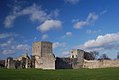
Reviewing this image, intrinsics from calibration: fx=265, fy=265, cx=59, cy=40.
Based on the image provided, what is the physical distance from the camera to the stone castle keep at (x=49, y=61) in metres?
76.1

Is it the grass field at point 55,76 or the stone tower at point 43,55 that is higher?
the stone tower at point 43,55

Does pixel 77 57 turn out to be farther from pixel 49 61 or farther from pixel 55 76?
pixel 55 76

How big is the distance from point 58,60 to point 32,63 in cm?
829

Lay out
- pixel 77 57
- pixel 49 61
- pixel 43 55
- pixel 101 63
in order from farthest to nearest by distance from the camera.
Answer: pixel 77 57, pixel 43 55, pixel 101 63, pixel 49 61

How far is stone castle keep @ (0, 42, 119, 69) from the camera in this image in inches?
2995

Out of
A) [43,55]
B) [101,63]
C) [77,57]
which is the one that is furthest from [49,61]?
[101,63]

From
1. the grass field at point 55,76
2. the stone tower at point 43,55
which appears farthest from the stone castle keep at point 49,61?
the grass field at point 55,76

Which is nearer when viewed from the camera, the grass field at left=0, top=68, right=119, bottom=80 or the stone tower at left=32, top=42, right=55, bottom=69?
the grass field at left=0, top=68, right=119, bottom=80

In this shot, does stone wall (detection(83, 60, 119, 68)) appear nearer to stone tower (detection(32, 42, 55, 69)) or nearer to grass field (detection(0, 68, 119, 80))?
stone tower (detection(32, 42, 55, 69))

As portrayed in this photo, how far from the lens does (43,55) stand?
82.9m

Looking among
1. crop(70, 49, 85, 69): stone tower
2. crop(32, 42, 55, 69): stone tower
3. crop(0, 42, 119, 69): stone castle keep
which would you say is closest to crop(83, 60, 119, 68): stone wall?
crop(0, 42, 119, 69): stone castle keep

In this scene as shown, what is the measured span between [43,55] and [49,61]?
20.4ft

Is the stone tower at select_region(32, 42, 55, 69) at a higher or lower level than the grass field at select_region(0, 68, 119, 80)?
higher

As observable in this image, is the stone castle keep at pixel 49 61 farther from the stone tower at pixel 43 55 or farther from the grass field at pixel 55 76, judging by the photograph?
the grass field at pixel 55 76
